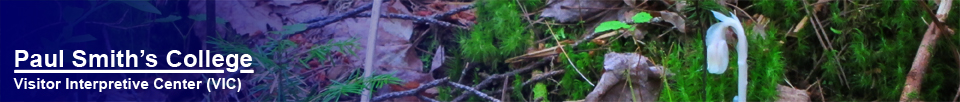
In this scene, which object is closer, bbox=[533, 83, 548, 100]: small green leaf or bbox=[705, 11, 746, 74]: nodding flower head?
bbox=[705, 11, 746, 74]: nodding flower head

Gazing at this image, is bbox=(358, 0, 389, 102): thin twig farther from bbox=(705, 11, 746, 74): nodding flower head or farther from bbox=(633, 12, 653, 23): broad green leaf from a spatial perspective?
bbox=(705, 11, 746, 74): nodding flower head

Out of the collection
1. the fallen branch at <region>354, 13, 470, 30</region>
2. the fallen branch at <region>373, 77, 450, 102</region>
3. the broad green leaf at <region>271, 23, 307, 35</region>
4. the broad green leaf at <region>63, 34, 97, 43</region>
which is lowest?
the fallen branch at <region>373, 77, 450, 102</region>

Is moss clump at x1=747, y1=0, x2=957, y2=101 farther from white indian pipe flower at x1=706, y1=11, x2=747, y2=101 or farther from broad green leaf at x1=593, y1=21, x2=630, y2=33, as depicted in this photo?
white indian pipe flower at x1=706, y1=11, x2=747, y2=101

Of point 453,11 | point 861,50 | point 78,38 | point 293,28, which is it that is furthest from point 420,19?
point 861,50

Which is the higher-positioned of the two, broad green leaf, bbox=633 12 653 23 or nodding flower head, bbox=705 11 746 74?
broad green leaf, bbox=633 12 653 23

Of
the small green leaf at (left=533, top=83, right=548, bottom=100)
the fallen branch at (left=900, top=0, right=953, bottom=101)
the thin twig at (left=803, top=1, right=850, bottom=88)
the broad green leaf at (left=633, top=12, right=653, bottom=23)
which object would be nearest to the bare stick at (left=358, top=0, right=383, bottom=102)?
the small green leaf at (left=533, top=83, right=548, bottom=100)

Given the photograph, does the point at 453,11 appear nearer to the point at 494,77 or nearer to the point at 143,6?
the point at 494,77
